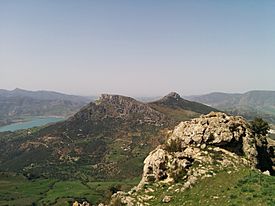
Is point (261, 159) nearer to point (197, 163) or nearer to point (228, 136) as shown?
point (228, 136)

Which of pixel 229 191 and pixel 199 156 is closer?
pixel 229 191

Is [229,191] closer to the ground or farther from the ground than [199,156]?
closer to the ground

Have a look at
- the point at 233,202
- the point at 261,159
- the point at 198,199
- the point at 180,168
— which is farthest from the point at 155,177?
the point at 261,159

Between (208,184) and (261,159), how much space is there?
16.7m

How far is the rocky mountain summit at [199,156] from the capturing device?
33.6m

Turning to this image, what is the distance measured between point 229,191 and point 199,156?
918cm

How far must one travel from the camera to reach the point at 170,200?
1185 inches

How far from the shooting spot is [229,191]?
2833cm

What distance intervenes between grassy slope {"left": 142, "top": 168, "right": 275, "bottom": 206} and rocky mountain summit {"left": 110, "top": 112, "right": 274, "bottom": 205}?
85 cm

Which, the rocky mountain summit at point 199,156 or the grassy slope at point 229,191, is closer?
the grassy slope at point 229,191

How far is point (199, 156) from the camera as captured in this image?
123 feet

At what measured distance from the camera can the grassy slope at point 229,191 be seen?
26.2 m

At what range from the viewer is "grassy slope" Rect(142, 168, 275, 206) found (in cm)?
2617

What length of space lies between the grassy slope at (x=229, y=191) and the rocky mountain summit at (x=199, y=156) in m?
0.85
